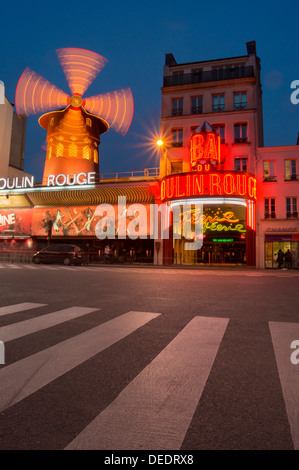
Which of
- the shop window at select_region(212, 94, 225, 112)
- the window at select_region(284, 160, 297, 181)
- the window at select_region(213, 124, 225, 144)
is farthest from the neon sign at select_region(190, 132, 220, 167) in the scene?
the window at select_region(284, 160, 297, 181)

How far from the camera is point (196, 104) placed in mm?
27312

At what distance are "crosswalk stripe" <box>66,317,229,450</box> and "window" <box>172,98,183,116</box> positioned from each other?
2703 cm

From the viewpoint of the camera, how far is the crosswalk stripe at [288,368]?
2.02 metres

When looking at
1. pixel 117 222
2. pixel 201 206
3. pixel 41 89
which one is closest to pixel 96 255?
pixel 117 222

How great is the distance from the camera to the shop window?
86.9 feet

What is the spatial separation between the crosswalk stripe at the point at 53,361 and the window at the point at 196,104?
25.8 metres

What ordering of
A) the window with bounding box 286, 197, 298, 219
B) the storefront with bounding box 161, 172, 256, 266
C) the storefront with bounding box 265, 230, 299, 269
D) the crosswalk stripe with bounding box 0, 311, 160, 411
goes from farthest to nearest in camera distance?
the window with bounding box 286, 197, 298, 219 < the storefront with bounding box 265, 230, 299, 269 < the storefront with bounding box 161, 172, 256, 266 < the crosswalk stripe with bounding box 0, 311, 160, 411

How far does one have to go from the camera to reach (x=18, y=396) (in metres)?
2.26

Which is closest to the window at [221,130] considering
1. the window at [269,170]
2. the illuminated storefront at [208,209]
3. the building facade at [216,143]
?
the building facade at [216,143]

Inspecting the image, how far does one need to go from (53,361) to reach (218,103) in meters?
27.5

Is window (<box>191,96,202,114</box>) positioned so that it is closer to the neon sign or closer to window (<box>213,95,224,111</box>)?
window (<box>213,95,224,111</box>)

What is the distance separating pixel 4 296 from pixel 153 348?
4.82 m

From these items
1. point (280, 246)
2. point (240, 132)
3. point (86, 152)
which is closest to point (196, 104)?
point (240, 132)

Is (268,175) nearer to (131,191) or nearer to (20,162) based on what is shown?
(131,191)
